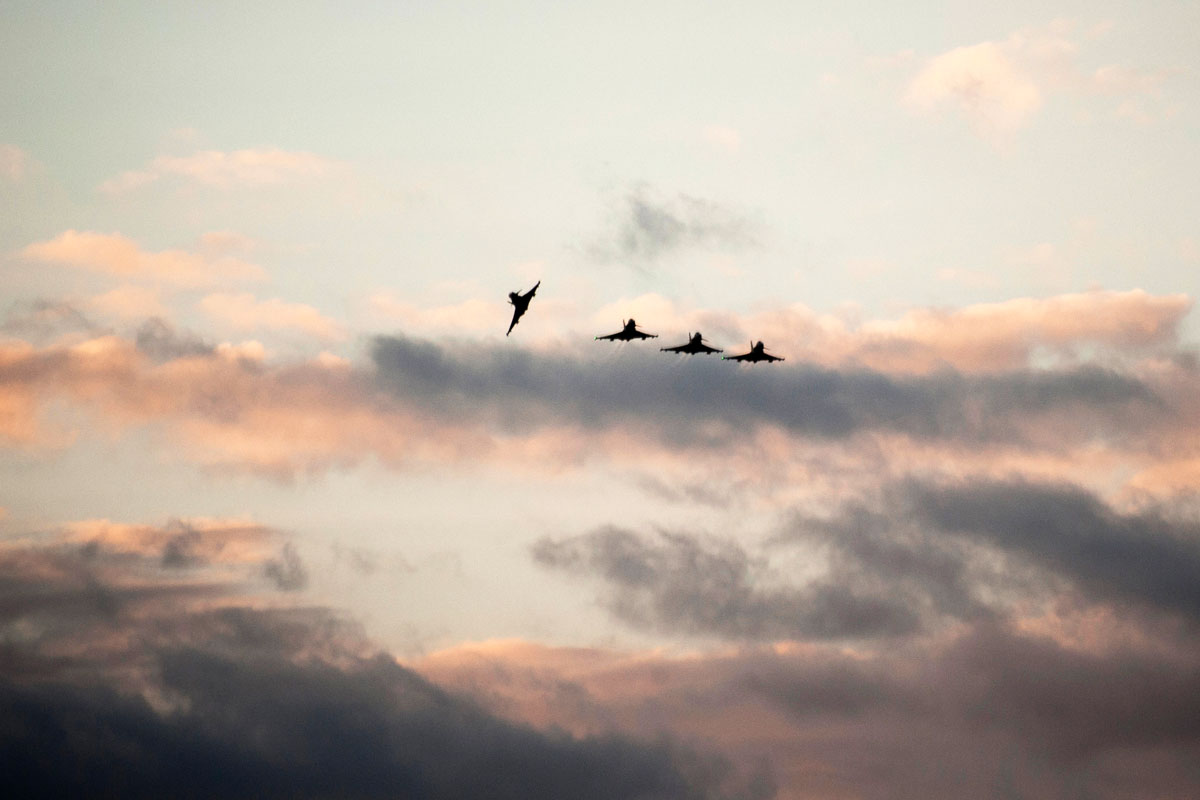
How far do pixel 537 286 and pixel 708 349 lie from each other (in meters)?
29.9

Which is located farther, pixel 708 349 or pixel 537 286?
pixel 708 349

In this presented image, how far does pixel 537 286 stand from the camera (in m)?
156

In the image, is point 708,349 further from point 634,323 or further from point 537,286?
point 537,286

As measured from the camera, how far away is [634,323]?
16925 cm

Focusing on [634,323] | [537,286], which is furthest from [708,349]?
[537,286]

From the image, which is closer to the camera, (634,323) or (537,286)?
(537,286)

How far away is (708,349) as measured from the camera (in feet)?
574

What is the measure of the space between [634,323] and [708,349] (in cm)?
1203

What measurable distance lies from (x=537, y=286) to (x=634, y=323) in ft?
59.8
